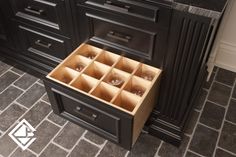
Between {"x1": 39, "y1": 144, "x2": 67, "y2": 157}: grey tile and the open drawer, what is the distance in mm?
239

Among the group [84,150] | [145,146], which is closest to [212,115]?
[145,146]

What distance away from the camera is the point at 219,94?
1694 millimetres

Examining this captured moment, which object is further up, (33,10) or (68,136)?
(33,10)

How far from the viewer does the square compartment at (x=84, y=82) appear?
1.17m

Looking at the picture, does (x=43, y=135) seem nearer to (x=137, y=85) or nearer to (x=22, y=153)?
(x=22, y=153)

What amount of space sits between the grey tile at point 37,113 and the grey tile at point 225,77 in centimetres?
124

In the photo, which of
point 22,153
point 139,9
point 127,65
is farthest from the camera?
point 22,153

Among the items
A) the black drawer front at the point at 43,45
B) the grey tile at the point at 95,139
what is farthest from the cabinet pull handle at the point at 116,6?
the grey tile at the point at 95,139

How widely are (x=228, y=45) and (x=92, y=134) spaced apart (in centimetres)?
114

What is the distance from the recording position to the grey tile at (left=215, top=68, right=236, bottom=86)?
178 cm

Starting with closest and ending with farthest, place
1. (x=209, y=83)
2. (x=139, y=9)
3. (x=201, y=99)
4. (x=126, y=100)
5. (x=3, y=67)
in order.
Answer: (x=139, y=9) < (x=126, y=100) < (x=201, y=99) < (x=209, y=83) < (x=3, y=67)

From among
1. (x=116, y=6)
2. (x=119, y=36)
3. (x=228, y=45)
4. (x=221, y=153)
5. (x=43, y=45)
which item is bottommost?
(x=221, y=153)

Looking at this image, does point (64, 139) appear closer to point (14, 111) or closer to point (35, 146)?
point (35, 146)

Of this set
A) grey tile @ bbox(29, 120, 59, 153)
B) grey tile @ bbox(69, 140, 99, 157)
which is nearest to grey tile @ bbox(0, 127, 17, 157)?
grey tile @ bbox(29, 120, 59, 153)
